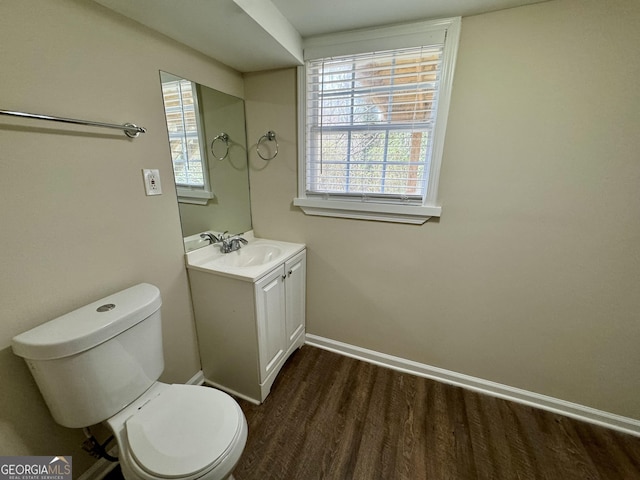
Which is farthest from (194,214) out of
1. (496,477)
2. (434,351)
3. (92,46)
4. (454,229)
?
(496,477)

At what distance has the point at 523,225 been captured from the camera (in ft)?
4.37

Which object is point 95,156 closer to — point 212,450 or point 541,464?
point 212,450

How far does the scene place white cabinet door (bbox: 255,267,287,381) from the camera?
1.35m

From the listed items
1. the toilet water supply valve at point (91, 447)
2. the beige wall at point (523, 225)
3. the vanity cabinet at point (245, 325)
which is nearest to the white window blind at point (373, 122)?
the beige wall at point (523, 225)

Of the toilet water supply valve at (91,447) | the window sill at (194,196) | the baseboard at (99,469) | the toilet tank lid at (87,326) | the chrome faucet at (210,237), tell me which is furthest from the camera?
the chrome faucet at (210,237)

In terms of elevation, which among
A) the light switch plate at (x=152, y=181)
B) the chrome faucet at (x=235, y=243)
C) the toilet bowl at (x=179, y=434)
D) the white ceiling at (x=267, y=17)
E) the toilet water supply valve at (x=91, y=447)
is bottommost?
the toilet water supply valve at (x=91, y=447)

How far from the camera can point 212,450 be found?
2.78ft

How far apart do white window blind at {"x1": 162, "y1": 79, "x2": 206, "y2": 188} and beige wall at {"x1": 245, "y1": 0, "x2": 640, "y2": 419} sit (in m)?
0.43

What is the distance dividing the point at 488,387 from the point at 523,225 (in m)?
1.08

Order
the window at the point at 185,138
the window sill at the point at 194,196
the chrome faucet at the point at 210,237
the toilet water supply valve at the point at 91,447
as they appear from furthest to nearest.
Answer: the chrome faucet at the point at 210,237 < the window sill at the point at 194,196 < the window at the point at 185,138 < the toilet water supply valve at the point at 91,447

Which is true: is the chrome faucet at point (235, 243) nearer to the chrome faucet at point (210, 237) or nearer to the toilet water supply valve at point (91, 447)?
the chrome faucet at point (210, 237)

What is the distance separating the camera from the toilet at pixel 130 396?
81 cm

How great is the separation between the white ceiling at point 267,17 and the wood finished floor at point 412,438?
2.01 m

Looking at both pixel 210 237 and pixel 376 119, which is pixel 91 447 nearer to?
pixel 210 237
